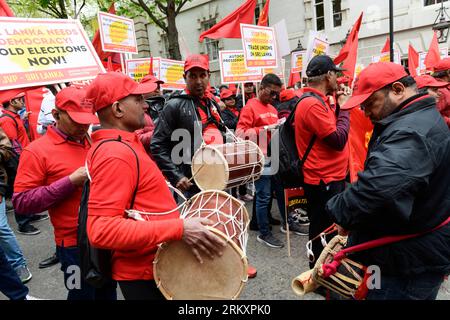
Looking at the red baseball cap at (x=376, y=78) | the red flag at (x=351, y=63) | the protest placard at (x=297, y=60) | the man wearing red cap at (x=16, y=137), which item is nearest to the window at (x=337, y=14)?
the protest placard at (x=297, y=60)

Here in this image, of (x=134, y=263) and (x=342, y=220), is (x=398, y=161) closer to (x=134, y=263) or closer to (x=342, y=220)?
(x=342, y=220)

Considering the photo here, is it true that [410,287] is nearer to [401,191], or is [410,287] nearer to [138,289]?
[401,191]

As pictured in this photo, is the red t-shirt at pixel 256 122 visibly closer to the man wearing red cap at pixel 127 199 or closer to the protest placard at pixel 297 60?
the man wearing red cap at pixel 127 199

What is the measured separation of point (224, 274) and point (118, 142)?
906 mm

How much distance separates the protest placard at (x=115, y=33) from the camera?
6.19m

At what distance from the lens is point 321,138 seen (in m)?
3.19

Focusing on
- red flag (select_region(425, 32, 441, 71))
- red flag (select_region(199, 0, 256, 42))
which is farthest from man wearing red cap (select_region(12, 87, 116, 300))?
red flag (select_region(425, 32, 441, 71))

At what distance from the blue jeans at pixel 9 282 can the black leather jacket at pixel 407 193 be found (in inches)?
115

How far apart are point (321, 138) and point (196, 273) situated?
74.6 inches

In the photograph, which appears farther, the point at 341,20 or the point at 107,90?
the point at 341,20

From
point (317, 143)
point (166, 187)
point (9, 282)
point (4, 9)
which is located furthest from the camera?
point (317, 143)

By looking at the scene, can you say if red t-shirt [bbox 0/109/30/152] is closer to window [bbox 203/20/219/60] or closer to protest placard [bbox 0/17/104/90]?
protest placard [bbox 0/17/104/90]

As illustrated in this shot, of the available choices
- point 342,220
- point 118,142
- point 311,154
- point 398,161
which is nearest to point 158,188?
point 118,142

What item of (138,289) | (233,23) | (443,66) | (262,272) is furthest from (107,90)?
(233,23)
